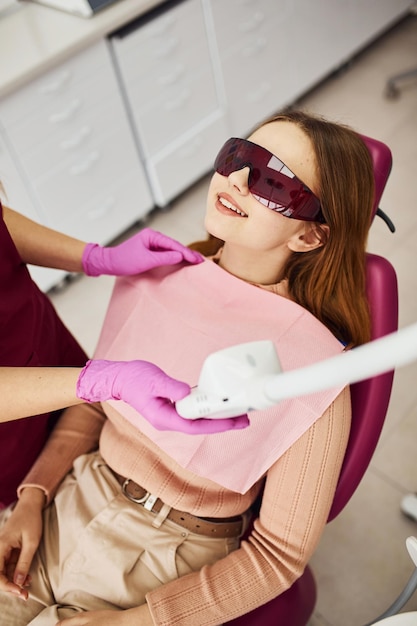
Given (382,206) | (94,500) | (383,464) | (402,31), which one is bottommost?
(383,464)

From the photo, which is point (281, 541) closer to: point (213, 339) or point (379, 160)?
point (213, 339)

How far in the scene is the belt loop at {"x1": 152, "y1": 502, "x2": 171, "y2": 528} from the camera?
3.57ft

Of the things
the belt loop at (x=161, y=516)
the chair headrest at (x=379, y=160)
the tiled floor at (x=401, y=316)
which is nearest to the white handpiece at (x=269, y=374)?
the belt loop at (x=161, y=516)

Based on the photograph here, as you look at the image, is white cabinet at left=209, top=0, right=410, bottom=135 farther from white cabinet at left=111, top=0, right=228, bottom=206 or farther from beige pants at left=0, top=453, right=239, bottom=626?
beige pants at left=0, top=453, right=239, bottom=626

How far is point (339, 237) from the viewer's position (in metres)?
1.07

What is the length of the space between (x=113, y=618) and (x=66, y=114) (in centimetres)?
175

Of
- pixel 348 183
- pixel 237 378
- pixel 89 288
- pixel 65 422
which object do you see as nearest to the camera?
pixel 237 378

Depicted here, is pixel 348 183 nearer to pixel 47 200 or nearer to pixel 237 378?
pixel 237 378

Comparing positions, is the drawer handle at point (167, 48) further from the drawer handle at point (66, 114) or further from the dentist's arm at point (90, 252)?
the dentist's arm at point (90, 252)

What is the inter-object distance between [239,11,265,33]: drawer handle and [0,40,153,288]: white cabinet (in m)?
0.75

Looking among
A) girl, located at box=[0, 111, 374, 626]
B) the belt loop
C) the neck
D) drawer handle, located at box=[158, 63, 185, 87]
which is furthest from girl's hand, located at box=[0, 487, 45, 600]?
drawer handle, located at box=[158, 63, 185, 87]

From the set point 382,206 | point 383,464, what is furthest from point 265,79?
point 383,464

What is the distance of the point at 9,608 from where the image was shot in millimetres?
1061

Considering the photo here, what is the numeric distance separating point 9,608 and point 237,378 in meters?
0.75
